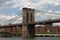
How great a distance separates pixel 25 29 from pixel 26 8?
22.0 feet

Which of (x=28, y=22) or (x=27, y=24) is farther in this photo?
(x=28, y=22)

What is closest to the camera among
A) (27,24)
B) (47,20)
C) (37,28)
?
(47,20)

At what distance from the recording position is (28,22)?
84.6 meters

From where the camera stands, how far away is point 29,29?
8362 centimetres

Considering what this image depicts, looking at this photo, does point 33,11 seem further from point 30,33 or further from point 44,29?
point 44,29

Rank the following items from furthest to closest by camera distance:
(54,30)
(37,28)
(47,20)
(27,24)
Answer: (37,28) → (54,30) → (27,24) → (47,20)

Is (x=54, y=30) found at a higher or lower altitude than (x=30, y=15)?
Answer: lower

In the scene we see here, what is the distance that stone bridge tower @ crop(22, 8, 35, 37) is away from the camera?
8331 cm

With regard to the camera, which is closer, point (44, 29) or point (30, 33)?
point (30, 33)

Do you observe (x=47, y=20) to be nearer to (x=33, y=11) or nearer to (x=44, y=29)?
(x=33, y=11)

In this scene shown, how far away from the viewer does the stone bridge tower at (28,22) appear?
3280 inches

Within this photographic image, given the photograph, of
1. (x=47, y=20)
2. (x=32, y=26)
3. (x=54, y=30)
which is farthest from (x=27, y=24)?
(x=54, y=30)

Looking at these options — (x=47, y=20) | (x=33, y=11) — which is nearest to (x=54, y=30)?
(x=33, y=11)

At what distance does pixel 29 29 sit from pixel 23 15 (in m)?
4.81
